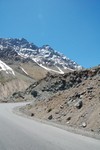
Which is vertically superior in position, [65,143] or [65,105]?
[65,105]

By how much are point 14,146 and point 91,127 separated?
8.58 m

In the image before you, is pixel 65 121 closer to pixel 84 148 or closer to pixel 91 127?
pixel 91 127

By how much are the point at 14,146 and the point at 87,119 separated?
33.6ft

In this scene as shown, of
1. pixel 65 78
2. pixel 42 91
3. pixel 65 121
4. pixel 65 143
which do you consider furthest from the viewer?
pixel 42 91

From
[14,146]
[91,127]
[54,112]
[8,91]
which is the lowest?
[14,146]

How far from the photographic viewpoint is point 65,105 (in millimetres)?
28453

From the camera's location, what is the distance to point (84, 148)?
12.0m

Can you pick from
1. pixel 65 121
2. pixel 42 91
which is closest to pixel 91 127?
pixel 65 121

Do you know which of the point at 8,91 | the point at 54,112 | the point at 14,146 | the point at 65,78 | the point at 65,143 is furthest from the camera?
the point at 8,91

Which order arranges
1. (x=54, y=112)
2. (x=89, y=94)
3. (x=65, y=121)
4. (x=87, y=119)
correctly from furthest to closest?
(x=54, y=112) < (x=89, y=94) < (x=65, y=121) < (x=87, y=119)

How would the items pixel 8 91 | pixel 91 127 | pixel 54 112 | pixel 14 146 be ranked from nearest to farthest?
1. pixel 14 146
2. pixel 91 127
3. pixel 54 112
4. pixel 8 91

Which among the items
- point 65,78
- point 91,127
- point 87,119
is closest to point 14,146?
point 91,127

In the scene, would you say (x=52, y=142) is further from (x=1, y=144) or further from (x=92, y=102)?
(x=92, y=102)

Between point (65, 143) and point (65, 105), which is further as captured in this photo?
point (65, 105)
